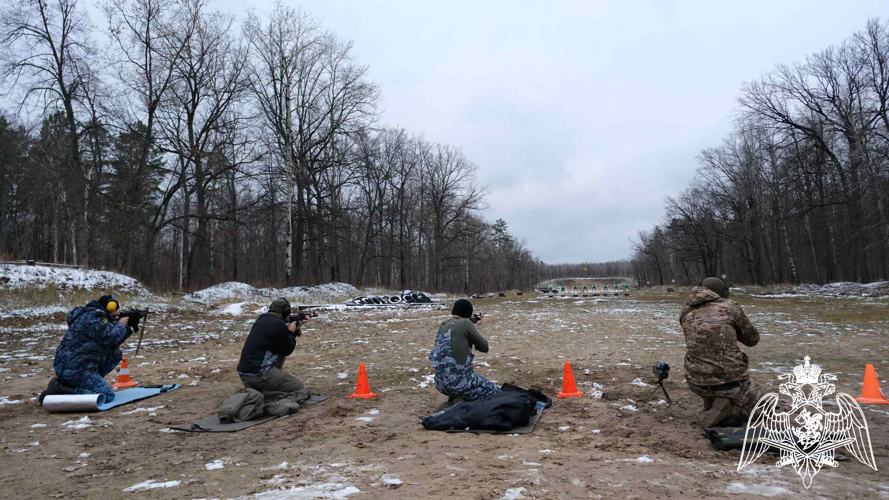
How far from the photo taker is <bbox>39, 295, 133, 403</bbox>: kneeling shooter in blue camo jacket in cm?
625

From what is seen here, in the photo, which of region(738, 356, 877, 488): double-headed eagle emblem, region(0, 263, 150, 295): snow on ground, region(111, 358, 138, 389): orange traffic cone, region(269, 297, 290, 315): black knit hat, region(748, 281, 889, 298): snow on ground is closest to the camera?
region(738, 356, 877, 488): double-headed eagle emblem

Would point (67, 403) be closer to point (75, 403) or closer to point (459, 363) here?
point (75, 403)

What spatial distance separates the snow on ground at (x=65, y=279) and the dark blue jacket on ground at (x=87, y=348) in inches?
506

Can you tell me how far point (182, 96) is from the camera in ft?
77.5

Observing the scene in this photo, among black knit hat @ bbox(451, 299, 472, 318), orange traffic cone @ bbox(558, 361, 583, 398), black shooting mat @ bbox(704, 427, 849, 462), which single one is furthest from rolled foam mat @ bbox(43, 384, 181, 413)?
black shooting mat @ bbox(704, 427, 849, 462)

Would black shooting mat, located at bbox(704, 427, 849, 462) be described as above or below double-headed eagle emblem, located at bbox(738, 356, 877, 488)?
below

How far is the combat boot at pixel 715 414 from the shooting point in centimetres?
470

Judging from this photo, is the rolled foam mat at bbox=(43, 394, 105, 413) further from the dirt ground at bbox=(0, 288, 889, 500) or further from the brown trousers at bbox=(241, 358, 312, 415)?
the brown trousers at bbox=(241, 358, 312, 415)

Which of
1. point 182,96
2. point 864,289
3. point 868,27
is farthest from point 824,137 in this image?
point 182,96

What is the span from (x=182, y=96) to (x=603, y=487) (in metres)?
26.7

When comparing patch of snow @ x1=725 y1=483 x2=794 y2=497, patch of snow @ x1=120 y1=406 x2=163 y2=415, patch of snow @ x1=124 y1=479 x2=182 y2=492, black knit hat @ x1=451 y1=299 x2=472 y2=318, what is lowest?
patch of snow @ x1=120 y1=406 x2=163 y2=415

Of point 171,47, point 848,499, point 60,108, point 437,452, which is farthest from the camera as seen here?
point 171,47

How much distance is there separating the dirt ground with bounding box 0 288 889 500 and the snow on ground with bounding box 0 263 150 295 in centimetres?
717

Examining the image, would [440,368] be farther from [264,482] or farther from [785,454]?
[785,454]
